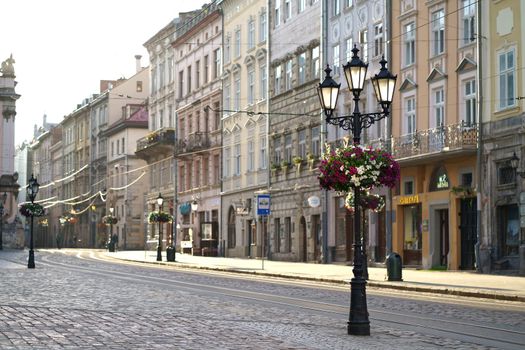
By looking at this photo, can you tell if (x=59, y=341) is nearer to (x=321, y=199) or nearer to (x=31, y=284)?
(x=31, y=284)

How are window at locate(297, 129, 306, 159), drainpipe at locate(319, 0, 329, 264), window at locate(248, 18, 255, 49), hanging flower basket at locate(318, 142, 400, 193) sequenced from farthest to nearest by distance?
1. window at locate(248, 18, 255, 49)
2. window at locate(297, 129, 306, 159)
3. drainpipe at locate(319, 0, 329, 264)
4. hanging flower basket at locate(318, 142, 400, 193)

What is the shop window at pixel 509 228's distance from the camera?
33500 millimetres

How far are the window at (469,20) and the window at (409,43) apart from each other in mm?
3341

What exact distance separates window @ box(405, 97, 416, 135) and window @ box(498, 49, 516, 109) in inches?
225

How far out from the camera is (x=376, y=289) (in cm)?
2759

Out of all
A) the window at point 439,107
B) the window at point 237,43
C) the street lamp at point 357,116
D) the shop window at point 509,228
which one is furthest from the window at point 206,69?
the street lamp at point 357,116

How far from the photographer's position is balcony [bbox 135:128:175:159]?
73.4 meters

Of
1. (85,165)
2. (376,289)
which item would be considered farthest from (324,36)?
(85,165)

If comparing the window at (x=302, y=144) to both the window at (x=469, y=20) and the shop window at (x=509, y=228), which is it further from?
the shop window at (x=509, y=228)

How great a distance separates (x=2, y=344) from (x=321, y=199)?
3601 centimetres

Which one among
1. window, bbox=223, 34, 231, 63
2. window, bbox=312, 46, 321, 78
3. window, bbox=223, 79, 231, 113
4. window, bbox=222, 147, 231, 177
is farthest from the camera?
window, bbox=223, 34, 231, 63

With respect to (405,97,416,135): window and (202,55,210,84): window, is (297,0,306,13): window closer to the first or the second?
(405,97,416,135): window

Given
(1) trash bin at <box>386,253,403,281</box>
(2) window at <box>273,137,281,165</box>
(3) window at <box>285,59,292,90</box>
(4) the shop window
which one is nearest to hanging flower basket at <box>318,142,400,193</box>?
(1) trash bin at <box>386,253,403,281</box>

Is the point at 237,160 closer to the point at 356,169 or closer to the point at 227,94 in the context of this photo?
the point at 227,94
